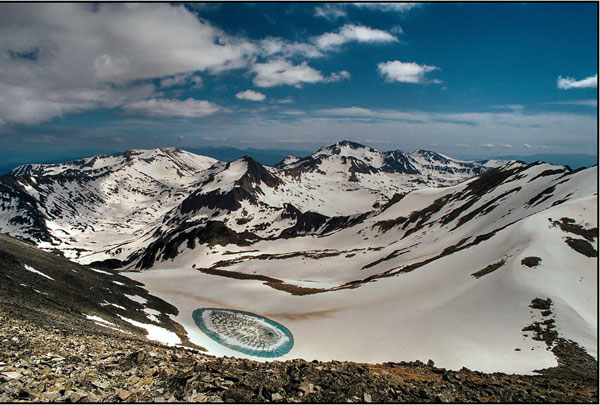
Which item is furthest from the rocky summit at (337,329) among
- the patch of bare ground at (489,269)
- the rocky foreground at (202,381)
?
the patch of bare ground at (489,269)

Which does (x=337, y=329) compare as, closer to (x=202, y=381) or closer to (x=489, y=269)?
(x=489, y=269)

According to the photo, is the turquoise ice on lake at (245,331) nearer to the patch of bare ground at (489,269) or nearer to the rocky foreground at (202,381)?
the rocky foreground at (202,381)

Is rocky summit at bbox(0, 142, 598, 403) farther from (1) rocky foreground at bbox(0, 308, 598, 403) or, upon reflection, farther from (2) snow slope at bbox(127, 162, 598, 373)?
(2) snow slope at bbox(127, 162, 598, 373)

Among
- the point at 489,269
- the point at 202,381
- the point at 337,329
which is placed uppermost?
the point at 202,381

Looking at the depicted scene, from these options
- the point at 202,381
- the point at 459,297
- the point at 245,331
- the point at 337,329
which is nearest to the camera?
the point at 202,381

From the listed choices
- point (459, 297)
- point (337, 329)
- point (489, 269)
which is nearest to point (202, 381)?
point (337, 329)

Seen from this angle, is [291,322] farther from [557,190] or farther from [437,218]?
[437,218]
